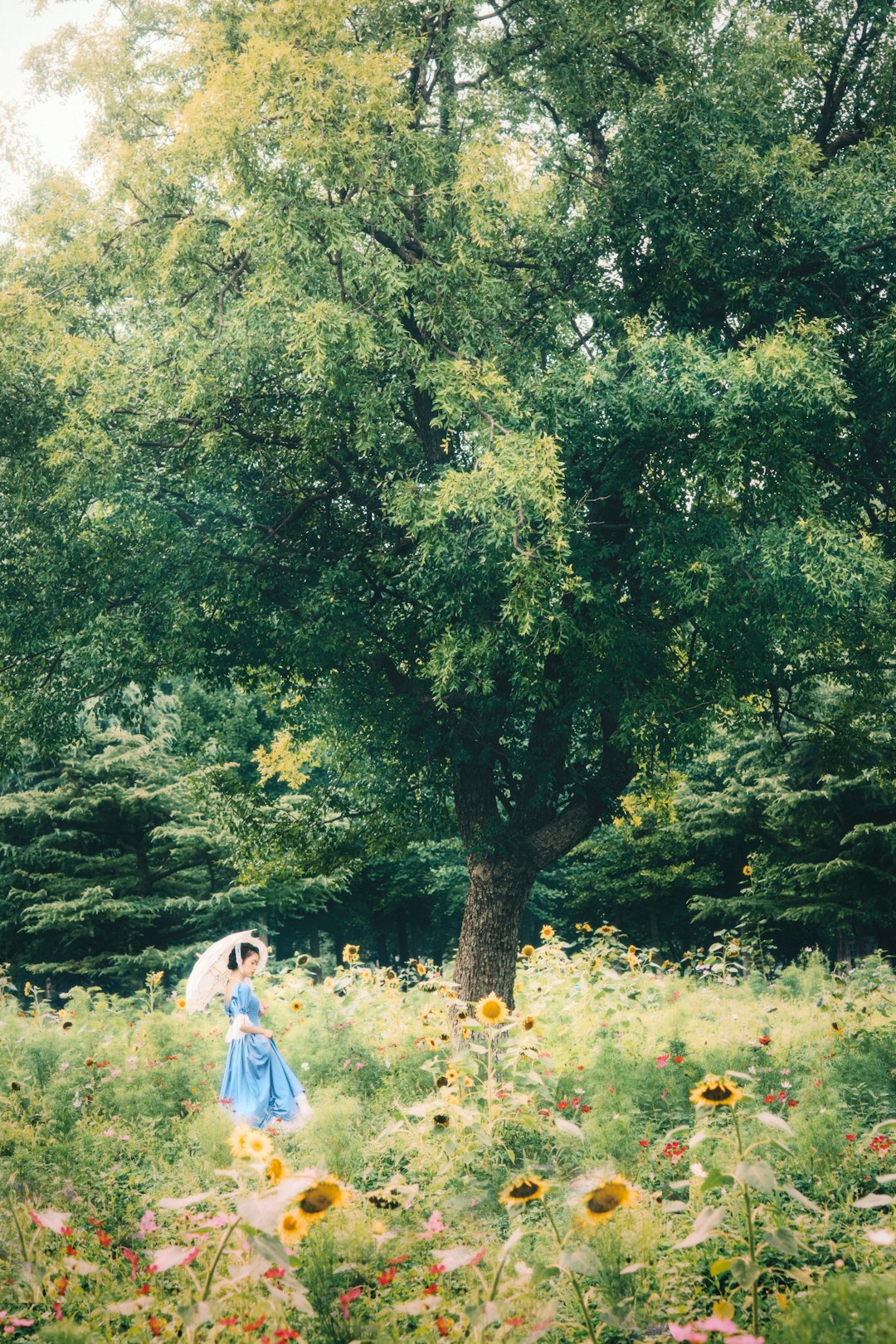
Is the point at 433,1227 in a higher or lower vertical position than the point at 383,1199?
lower

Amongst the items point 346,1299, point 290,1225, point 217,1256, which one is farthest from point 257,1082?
point 217,1256

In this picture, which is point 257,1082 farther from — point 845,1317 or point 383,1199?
point 845,1317

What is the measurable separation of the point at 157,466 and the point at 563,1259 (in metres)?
6.39

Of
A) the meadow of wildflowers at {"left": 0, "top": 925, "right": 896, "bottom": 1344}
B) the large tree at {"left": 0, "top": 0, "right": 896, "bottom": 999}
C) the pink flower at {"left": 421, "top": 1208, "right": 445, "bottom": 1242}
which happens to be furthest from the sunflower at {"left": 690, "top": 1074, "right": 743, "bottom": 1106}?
the large tree at {"left": 0, "top": 0, "right": 896, "bottom": 999}

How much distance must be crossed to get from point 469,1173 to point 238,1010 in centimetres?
235

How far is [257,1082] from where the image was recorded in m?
6.81

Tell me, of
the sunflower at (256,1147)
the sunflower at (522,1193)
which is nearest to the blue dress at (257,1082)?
the sunflower at (256,1147)

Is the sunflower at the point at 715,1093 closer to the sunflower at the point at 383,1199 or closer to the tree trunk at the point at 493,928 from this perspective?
the sunflower at the point at 383,1199

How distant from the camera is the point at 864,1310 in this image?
2.85 metres

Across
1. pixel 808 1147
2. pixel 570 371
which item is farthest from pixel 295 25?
pixel 808 1147

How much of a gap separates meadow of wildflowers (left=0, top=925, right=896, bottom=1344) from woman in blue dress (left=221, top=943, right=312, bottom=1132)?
0.24 metres

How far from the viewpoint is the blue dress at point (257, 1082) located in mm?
6738

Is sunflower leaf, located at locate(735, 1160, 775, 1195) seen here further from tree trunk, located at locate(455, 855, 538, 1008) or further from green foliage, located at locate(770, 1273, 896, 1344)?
tree trunk, located at locate(455, 855, 538, 1008)

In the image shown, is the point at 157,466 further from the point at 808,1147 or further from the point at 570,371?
the point at 808,1147
